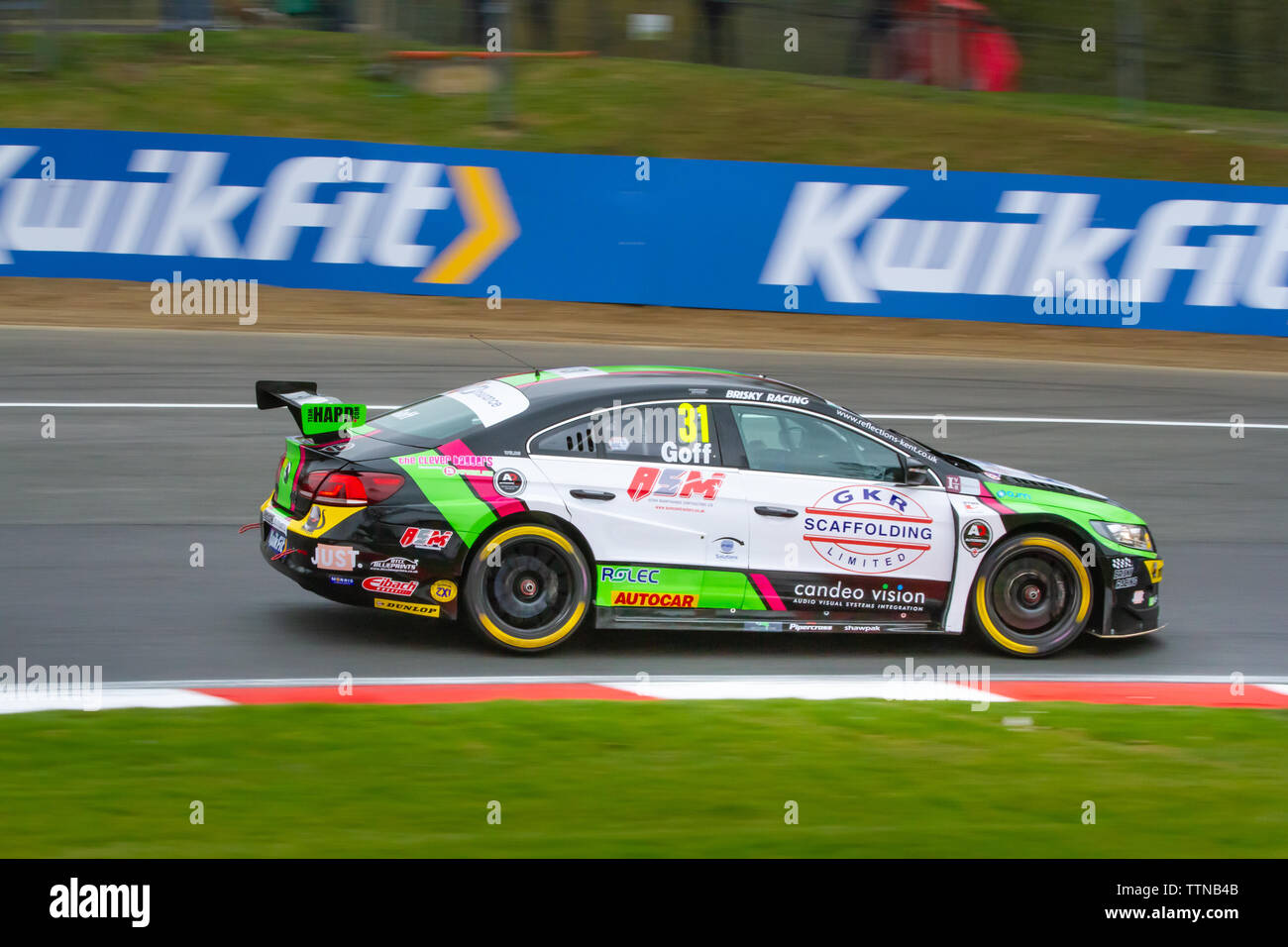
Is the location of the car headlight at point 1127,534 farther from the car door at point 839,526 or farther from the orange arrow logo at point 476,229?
the orange arrow logo at point 476,229

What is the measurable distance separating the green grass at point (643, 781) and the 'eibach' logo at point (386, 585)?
106 centimetres

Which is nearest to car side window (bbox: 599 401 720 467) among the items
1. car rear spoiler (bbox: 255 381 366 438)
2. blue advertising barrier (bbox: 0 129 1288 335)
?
car rear spoiler (bbox: 255 381 366 438)

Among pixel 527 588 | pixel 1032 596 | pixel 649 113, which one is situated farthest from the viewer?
pixel 649 113

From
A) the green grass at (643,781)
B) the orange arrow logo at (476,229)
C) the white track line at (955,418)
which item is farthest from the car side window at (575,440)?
the orange arrow logo at (476,229)

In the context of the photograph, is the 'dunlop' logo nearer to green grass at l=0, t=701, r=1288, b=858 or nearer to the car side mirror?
the car side mirror

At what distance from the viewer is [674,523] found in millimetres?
8000

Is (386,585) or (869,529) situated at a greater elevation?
(869,529)

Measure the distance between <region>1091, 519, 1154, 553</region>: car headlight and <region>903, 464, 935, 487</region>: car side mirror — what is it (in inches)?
37.9

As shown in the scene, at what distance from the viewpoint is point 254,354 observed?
16203 millimetres

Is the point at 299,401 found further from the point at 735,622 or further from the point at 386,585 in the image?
the point at 735,622

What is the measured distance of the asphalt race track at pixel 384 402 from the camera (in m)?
8.23

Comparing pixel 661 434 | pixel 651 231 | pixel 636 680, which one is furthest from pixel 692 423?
→ pixel 651 231

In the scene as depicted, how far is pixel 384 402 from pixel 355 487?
6.50 metres
